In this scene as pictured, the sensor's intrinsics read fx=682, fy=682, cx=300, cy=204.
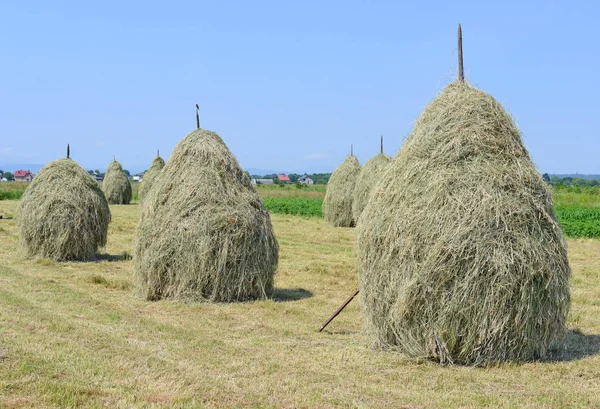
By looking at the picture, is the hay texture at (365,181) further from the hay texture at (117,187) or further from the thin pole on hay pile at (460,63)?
the hay texture at (117,187)

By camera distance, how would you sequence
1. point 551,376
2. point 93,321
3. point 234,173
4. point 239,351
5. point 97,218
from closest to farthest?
point 551,376 < point 239,351 < point 93,321 < point 234,173 < point 97,218

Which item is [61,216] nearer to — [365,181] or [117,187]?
[365,181]

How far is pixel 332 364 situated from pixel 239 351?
3.95 feet

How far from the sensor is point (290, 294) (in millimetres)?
12789

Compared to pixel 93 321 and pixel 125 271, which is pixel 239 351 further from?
pixel 125 271

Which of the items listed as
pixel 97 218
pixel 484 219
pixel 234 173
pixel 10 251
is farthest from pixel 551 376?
pixel 10 251

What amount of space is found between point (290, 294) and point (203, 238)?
7.50 ft

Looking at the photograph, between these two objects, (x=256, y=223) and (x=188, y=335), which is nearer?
(x=188, y=335)

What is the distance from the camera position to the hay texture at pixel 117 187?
44.2 meters

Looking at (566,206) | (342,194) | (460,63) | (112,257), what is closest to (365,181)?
(342,194)

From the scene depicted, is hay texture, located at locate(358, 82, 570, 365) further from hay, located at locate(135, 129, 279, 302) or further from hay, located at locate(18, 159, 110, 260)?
hay, located at locate(18, 159, 110, 260)

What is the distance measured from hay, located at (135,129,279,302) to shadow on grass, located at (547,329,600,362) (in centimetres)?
511

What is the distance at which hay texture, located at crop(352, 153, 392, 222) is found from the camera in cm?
2720

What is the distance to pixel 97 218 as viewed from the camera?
1716 cm
